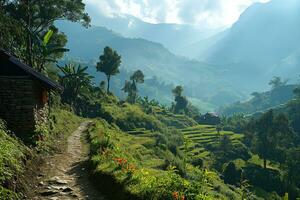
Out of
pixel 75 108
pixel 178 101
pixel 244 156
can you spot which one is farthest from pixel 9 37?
pixel 178 101

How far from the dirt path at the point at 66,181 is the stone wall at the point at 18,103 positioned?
84.7 inches

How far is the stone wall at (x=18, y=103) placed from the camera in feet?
57.4

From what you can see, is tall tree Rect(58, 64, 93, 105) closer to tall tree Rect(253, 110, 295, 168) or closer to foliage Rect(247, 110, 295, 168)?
tall tree Rect(253, 110, 295, 168)

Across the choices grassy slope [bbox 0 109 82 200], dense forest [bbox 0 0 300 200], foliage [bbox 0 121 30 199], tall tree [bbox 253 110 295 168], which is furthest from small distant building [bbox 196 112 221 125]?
foliage [bbox 0 121 30 199]

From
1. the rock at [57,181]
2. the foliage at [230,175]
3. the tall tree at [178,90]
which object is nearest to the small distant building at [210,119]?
the tall tree at [178,90]

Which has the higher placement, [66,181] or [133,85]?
[133,85]

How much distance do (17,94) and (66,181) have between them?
223 inches

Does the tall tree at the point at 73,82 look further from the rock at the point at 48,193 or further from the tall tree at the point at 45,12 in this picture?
the rock at the point at 48,193

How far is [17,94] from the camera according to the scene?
58.3 ft

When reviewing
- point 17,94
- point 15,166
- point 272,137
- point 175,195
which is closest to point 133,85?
point 272,137

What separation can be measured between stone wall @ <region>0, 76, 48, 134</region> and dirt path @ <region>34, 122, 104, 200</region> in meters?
2.15

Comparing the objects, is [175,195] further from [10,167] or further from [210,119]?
[210,119]

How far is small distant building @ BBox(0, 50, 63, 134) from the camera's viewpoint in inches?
690

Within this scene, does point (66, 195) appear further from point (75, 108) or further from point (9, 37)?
point (75, 108)
